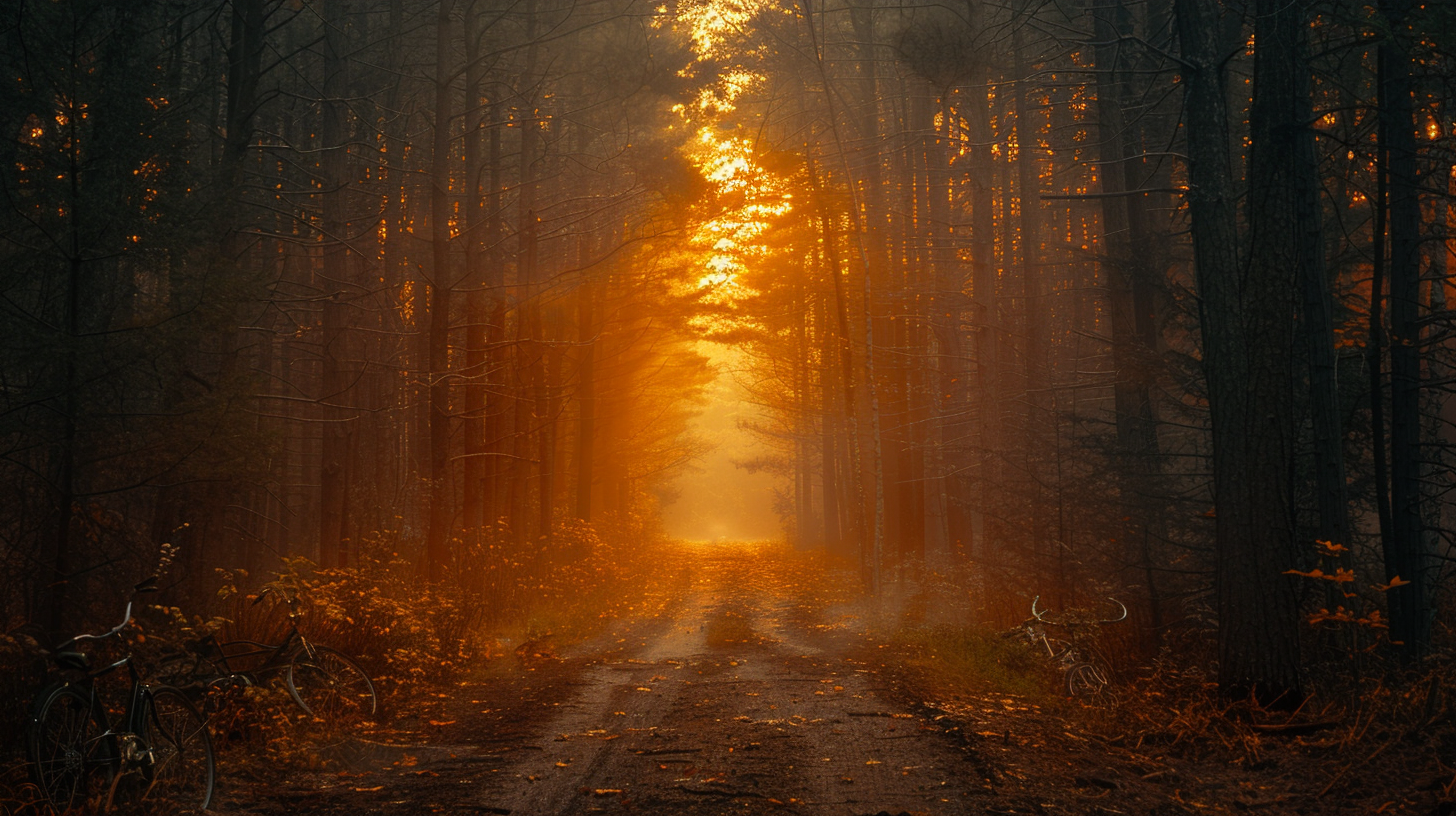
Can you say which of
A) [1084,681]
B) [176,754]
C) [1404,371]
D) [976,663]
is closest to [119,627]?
[176,754]

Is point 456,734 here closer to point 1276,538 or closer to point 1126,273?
point 1276,538

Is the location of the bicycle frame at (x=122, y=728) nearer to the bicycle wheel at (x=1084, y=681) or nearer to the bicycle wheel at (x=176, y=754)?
the bicycle wheel at (x=176, y=754)

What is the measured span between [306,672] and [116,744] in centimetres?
254

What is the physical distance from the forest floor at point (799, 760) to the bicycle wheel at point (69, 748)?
0.84 metres

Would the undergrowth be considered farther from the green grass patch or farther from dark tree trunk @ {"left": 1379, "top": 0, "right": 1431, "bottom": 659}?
dark tree trunk @ {"left": 1379, "top": 0, "right": 1431, "bottom": 659}

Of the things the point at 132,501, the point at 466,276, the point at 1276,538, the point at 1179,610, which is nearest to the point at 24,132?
the point at 132,501

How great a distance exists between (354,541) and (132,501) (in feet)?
33.6

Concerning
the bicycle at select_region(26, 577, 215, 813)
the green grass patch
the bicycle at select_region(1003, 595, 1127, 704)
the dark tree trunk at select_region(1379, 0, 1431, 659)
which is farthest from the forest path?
the dark tree trunk at select_region(1379, 0, 1431, 659)

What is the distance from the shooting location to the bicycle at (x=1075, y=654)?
9250mm

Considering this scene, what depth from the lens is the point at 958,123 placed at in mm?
23344

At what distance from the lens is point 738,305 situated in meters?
25.5

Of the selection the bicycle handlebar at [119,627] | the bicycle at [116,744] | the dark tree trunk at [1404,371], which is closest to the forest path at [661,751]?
the bicycle at [116,744]

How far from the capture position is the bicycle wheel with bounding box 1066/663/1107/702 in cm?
916

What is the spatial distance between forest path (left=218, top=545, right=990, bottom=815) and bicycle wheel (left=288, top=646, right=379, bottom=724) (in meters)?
0.68
